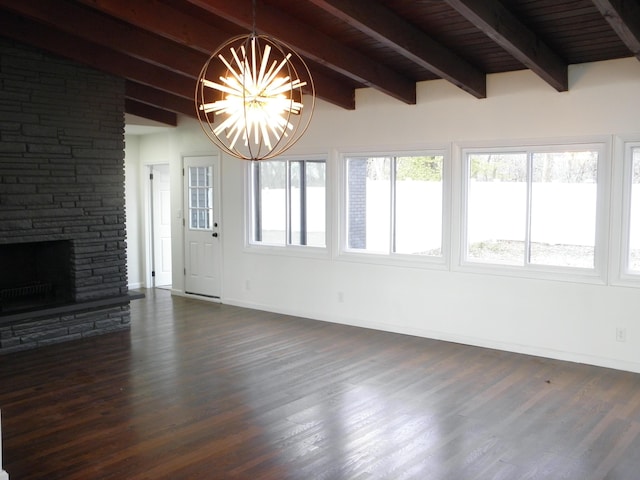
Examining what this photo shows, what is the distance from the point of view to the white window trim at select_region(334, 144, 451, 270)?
19.5 ft

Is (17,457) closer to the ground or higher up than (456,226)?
closer to the ground

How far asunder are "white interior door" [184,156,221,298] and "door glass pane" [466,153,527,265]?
11.5 ft

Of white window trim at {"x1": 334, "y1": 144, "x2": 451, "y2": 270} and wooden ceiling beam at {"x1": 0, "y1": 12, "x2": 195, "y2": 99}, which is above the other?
wooden ceiling beam at {"x1": 0, "y1": 12, "x2": 195, "y2": 99}

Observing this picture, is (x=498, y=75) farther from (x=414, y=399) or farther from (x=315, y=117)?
(x=414, y=399)

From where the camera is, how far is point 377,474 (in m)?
3.23

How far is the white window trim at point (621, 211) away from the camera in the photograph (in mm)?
4930

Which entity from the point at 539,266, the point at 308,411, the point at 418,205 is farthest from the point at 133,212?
the point at 539,266

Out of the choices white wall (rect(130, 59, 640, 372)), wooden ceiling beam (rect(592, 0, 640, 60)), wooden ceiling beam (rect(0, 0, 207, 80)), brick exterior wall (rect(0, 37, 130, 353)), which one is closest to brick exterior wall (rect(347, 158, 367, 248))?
white wall (rect(130, 59, 640, 372))

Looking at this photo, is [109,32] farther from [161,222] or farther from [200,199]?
[161,222]

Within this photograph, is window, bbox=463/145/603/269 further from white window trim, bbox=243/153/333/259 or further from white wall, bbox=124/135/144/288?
white wall, bbox=124/135/144/288

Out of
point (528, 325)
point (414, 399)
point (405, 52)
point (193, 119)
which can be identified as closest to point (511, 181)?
point (528, 325)

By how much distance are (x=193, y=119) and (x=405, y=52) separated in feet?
13.2

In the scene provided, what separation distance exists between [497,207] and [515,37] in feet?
6.04

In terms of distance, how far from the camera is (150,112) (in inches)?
310
